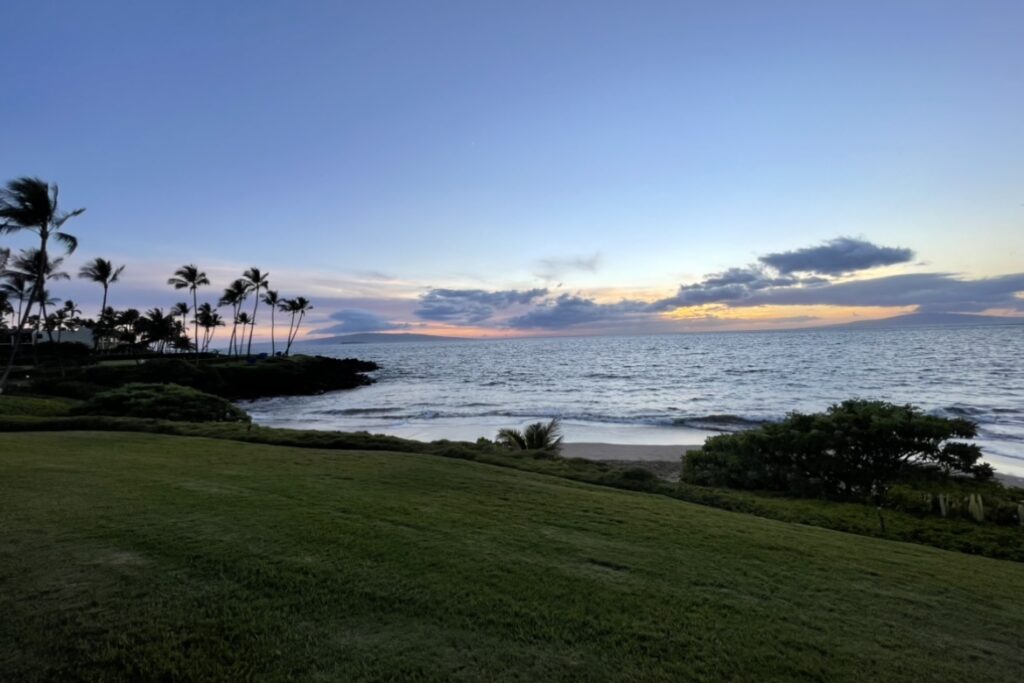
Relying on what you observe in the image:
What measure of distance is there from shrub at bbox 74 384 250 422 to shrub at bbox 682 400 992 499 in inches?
545

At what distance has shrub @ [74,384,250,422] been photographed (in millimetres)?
16078

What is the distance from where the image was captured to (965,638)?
3793 mm

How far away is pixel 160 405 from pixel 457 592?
16.0 metres

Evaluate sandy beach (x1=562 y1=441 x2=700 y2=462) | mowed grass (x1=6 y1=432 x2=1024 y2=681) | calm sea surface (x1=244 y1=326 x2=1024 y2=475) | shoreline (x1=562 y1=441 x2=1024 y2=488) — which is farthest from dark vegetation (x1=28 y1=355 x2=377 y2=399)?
mowed grass (x1=6 y1=432 x2=1024 y2=681)

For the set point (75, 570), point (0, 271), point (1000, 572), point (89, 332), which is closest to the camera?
point (75, 570)

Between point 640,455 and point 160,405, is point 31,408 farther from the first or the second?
point 640,455

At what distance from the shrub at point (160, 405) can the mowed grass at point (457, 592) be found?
34.0 ft

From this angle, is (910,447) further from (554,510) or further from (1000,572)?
(554,510)

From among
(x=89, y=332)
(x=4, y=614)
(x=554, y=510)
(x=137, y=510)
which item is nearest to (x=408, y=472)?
(x=554, y=510)

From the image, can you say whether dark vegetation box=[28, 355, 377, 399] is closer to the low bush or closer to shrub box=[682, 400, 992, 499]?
the low bush

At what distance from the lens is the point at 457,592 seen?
13.0 feet

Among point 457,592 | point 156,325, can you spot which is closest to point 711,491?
point 457,592

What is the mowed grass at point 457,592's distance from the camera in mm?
3139

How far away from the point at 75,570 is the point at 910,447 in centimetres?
1190
